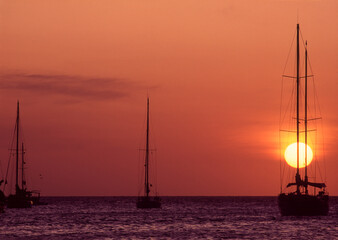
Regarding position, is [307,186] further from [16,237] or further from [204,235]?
[16,237]

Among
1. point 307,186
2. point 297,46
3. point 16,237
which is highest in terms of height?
point 297,46

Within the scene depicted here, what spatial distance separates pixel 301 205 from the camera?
95.5m

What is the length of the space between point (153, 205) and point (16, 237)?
202 ft

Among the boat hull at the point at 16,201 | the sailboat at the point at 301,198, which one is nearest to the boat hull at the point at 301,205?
the sailboat at the point at 301,198

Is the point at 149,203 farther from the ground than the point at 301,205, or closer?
farther from the ground

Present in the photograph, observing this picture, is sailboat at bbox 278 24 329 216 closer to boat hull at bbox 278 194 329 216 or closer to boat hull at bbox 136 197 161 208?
boat hull at bbox 278 194 329 216

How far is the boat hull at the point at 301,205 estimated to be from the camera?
95.5m

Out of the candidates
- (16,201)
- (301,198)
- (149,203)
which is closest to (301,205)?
(301,198)

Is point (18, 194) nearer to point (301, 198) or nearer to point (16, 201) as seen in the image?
point (16, 201)

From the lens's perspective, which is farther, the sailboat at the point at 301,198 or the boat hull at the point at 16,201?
the boat hull at the point at 16,201

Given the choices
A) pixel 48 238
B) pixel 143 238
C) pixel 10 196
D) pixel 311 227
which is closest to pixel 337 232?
pixel 311 227

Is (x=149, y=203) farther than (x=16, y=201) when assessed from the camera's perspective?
No

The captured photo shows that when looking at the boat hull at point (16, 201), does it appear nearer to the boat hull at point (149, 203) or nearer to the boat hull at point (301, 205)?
the boat hull at point (149, 203)

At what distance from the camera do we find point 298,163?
95.9m
